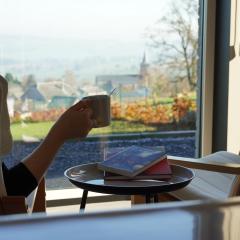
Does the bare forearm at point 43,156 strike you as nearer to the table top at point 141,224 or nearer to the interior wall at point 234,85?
the table top at point 141,224

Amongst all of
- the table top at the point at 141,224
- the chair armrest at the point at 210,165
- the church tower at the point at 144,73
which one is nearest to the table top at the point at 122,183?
the chair armrest at the point at 210,165

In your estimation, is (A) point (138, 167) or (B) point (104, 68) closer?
(A) point (138, 167)

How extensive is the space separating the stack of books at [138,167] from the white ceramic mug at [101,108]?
153mm

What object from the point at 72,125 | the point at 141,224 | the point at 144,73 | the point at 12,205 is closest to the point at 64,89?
the point at 144,73

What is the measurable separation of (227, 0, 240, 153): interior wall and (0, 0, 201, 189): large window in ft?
0.80

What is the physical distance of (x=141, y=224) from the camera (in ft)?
2.39

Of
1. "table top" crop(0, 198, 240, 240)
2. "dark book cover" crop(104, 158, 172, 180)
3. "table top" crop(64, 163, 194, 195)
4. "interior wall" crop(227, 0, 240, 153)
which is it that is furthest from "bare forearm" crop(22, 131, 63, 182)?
"interior wall" crop(227, 0, 240, 153)

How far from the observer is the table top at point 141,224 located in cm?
69

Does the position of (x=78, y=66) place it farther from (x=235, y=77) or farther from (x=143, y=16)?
(x=235, y=77)

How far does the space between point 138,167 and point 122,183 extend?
0.08 m

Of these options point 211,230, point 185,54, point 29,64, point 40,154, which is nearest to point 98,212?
point 211,230

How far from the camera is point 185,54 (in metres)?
2.98

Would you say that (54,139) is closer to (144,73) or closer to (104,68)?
(104,68)

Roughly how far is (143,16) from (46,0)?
58 centimetres
